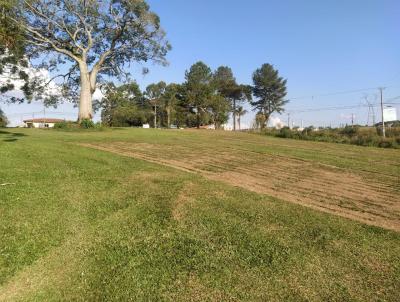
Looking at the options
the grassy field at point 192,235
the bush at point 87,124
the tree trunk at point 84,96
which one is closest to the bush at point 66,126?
the bush at point 87,124

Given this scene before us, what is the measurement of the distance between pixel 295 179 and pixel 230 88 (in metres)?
61.9

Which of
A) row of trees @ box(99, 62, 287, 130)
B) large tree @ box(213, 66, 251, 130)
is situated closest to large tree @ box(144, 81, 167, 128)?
row of trees @ box(99, 62, 287, 130)

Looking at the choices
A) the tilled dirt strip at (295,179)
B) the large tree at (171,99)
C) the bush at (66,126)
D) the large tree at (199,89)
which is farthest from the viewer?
the large tree at (171,99)

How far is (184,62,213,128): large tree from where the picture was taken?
58353 millimetres

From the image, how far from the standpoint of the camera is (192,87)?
5894 cm

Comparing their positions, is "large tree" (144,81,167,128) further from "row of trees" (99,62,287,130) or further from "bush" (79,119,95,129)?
"bush" (79,119,95,129)

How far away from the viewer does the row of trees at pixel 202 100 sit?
5909cm

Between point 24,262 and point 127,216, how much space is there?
1777mm

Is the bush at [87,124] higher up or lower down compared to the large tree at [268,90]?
lower down

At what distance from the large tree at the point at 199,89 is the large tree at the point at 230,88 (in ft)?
19.7

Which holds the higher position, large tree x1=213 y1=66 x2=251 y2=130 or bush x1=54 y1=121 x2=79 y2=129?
large tree x1=213 y1=66 x2=251 y2=130

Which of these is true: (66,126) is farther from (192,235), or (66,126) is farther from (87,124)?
(192,235)

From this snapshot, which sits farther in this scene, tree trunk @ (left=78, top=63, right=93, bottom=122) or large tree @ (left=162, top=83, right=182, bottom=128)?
large tree @ (left=162, top=83, right=182, bottom=128)

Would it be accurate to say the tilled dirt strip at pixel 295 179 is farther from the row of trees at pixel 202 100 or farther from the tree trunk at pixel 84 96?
the row of trees at pixel 202 100
